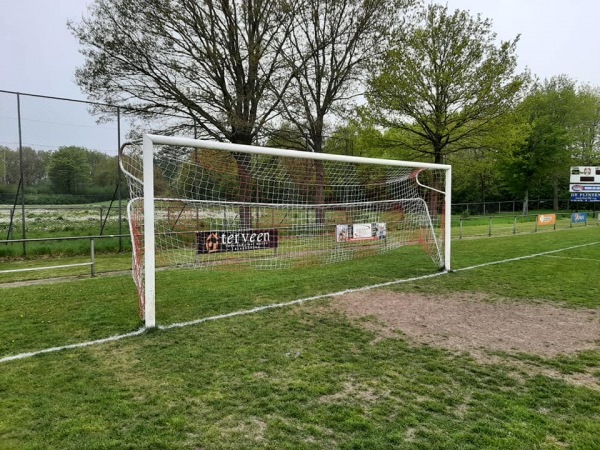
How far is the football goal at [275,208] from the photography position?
22.6 feet

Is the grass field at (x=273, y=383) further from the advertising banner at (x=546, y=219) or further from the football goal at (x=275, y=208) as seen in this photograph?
the advertising banner at (x=546, y=219)

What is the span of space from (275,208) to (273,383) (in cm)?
497

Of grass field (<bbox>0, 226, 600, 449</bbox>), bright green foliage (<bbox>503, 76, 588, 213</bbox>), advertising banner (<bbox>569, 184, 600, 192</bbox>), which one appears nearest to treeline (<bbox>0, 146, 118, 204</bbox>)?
grass field (<bbox>0, 226, 600, 449</bbox>)

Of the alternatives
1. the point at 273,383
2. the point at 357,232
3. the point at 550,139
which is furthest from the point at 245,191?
the point at 550,139

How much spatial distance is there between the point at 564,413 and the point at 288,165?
256 inches

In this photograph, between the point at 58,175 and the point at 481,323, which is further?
the point at 58,175

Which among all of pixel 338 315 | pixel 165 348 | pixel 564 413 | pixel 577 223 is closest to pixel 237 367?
pixel 165 348

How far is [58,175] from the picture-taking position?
1229 cm

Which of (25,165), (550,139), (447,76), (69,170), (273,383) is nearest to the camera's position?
(273,383)

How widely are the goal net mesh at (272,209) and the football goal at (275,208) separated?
0.02m

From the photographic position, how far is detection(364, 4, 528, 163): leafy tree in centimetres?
1666

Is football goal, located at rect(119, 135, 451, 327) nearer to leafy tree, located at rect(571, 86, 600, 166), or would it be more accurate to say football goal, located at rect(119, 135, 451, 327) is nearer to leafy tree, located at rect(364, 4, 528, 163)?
leafy tree, located at rect(364, 4, 528, 163)

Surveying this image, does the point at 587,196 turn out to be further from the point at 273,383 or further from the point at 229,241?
the point at 273,383

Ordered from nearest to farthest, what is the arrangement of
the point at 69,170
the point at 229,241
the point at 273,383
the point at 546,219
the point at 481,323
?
the point at 273,383 < the point at 481,323 < the point at 229,241 < the point at 69,170 < the point at 546,219
